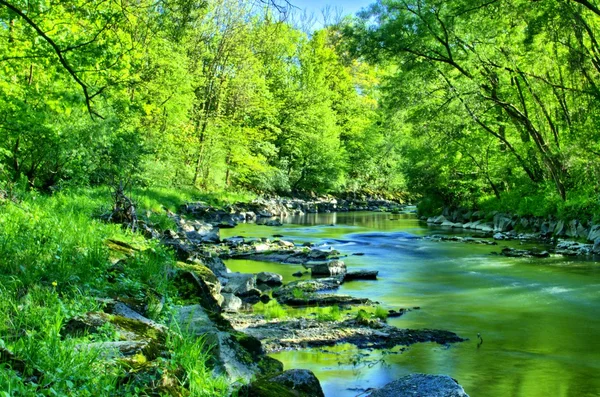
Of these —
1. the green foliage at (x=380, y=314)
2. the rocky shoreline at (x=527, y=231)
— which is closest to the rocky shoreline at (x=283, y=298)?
the green foliage at (x=380, y=314)

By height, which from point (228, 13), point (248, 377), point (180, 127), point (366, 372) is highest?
point (228, 13)

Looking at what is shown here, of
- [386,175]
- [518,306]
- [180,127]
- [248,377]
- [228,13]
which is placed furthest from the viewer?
[386,175]

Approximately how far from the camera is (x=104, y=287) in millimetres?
5844

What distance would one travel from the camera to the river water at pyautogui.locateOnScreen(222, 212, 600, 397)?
6250 mm

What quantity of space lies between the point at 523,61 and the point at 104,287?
1957 centimetres

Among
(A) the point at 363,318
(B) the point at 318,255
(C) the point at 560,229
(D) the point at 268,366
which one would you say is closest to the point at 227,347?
(D) the point at 268,366

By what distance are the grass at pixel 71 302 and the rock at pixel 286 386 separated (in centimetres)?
22

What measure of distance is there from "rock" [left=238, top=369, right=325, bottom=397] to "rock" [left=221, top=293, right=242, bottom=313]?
4851 mm

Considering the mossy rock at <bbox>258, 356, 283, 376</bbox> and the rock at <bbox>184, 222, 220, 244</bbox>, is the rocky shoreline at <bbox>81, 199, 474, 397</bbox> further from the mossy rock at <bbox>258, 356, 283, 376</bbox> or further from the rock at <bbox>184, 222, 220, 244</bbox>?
the rock at <bbox>184, 222, 220, 244</bbox>

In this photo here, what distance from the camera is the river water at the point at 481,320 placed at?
6.25 metres

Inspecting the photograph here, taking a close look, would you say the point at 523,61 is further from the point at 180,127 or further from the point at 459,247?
the point at 180,127

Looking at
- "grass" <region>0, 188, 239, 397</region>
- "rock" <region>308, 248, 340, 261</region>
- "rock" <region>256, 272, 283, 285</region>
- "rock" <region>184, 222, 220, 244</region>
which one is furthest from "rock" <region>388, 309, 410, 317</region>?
"rock" <region>184, 222, 220, 244</region>

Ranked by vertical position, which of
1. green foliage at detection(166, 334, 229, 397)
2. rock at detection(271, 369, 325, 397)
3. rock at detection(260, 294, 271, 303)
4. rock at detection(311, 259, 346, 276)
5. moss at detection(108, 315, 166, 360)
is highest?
moss at detection(108, 315, 166, 360)

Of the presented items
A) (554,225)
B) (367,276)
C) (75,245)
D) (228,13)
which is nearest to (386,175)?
(228,13)
